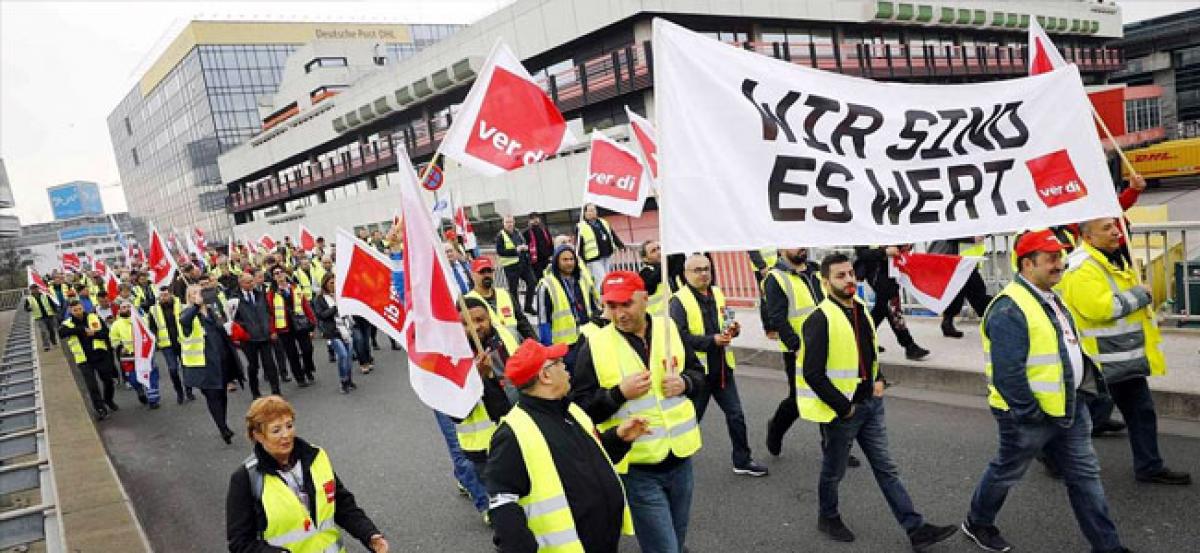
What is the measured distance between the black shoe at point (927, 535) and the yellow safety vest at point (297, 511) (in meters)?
3.04

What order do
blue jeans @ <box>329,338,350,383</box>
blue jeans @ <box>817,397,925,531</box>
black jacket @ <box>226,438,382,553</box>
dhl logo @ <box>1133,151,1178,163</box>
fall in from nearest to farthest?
black jacket @ <box>226,438,382,553</box>, blue jeans @ <box>817,397,925,531</box>, blue jeans @ <box>329,338,350,383</box>, dhl logo @ <box>1133,151,1178,163</box>

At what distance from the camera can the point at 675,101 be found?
10.9 ft

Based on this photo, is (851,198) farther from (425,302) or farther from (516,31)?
→ (516,31)

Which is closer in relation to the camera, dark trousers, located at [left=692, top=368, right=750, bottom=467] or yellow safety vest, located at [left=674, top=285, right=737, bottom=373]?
yellow safety vest, located at [left=674, top=285, right=737, bottom=373]

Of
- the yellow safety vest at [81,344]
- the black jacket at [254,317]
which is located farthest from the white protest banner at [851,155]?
the yellow safety vest at [81,344]

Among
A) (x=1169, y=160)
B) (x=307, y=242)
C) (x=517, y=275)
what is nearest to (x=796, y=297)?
(x=517, y=275)

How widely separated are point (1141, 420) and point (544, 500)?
3.89 m

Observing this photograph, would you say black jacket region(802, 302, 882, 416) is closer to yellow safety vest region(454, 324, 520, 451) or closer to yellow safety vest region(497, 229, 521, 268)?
yellow safety vest region(454, 324, 520, 451)

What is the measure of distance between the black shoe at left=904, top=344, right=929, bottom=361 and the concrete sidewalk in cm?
5

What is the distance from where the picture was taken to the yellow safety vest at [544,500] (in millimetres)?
2566

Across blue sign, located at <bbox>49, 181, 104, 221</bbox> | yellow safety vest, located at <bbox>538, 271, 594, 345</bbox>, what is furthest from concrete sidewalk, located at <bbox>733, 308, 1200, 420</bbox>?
blue sign, located at <bbox>49, 181, 104, 221</bbox>


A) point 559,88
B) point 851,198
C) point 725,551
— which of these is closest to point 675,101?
point 851,198

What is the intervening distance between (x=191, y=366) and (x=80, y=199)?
13617cm

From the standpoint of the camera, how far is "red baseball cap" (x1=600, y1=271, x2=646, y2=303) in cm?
337
